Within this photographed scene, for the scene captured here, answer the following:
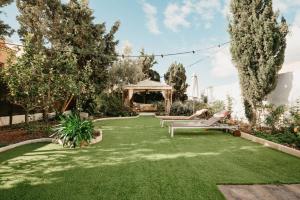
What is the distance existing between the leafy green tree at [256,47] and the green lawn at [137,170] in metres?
3.76

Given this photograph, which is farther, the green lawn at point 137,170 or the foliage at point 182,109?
the foliage at point 182,109

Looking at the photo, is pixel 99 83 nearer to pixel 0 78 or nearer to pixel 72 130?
pixel 0 78

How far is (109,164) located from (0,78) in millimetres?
8707

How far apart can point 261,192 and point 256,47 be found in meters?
8.57

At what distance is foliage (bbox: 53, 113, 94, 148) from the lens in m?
8.30

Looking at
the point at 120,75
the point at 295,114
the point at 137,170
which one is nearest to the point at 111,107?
the point at 120,75

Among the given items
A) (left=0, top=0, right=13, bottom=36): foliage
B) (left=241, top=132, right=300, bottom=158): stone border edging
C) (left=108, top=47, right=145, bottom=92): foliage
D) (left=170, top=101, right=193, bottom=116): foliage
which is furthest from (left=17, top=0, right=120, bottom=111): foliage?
(left=241, top=132, right=300, bottom=158): stone border edging

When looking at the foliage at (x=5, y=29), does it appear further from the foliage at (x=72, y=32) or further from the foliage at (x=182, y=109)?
the foliage at (x=182, y=109)

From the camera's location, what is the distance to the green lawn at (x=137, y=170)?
427 centimetres

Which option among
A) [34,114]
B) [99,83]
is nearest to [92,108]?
[99,83]

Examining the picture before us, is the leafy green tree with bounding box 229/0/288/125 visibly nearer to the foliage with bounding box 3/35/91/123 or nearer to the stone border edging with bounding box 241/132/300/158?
the stone border edging with bounding box 241/132/300/158

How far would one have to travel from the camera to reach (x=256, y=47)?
1129 cm

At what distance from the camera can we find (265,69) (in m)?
10.7

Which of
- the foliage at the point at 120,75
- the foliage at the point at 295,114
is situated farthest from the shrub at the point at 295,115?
the foliage at the point at 120,75
